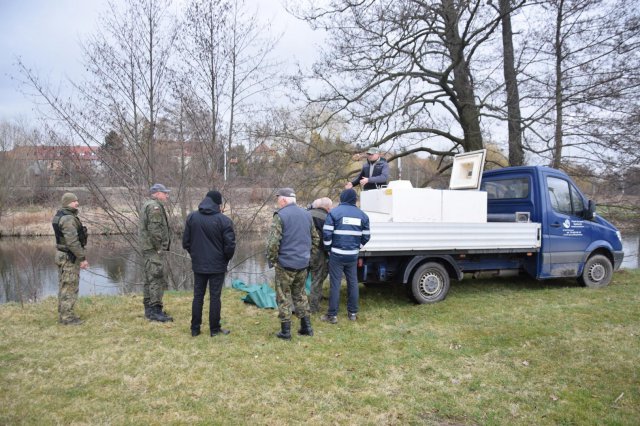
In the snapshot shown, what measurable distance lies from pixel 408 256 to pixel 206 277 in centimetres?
297

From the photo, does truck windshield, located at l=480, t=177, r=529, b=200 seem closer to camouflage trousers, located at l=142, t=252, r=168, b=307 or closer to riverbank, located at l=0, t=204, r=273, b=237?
riverbank, located at l=0, t=204, r=273, b=237

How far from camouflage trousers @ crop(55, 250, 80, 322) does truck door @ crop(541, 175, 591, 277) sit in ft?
23.7

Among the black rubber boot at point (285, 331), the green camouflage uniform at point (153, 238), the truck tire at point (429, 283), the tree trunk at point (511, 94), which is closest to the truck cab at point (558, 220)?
the truck tire at point (429, 283)

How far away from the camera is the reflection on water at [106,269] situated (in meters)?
10.5

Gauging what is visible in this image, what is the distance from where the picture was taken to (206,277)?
518 cm

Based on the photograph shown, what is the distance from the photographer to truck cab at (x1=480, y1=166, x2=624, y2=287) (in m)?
7.60

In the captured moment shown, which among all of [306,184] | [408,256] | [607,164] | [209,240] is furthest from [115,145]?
[607,164]

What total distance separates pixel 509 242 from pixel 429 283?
1534mm

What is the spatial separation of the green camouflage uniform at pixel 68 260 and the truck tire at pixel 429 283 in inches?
182

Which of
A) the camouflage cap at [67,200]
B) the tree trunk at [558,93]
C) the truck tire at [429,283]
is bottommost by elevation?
the truck tire at [429,283]

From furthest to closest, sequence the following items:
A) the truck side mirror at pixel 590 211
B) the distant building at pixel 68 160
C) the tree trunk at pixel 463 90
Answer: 1. the tree trunk at pixel 463 90
2. the distant building at pixel 68 160
3. the truck side mirror at pixel 590 211

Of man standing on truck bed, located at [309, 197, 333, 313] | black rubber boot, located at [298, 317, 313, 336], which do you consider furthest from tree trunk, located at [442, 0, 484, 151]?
black rubber boot, located at [298, 317, 313, 336]

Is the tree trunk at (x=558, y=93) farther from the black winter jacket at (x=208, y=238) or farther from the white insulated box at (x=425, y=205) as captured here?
the black winter jacket at (x=208, y=238)

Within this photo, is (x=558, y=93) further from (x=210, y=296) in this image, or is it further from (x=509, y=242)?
(x=210, y=296)
